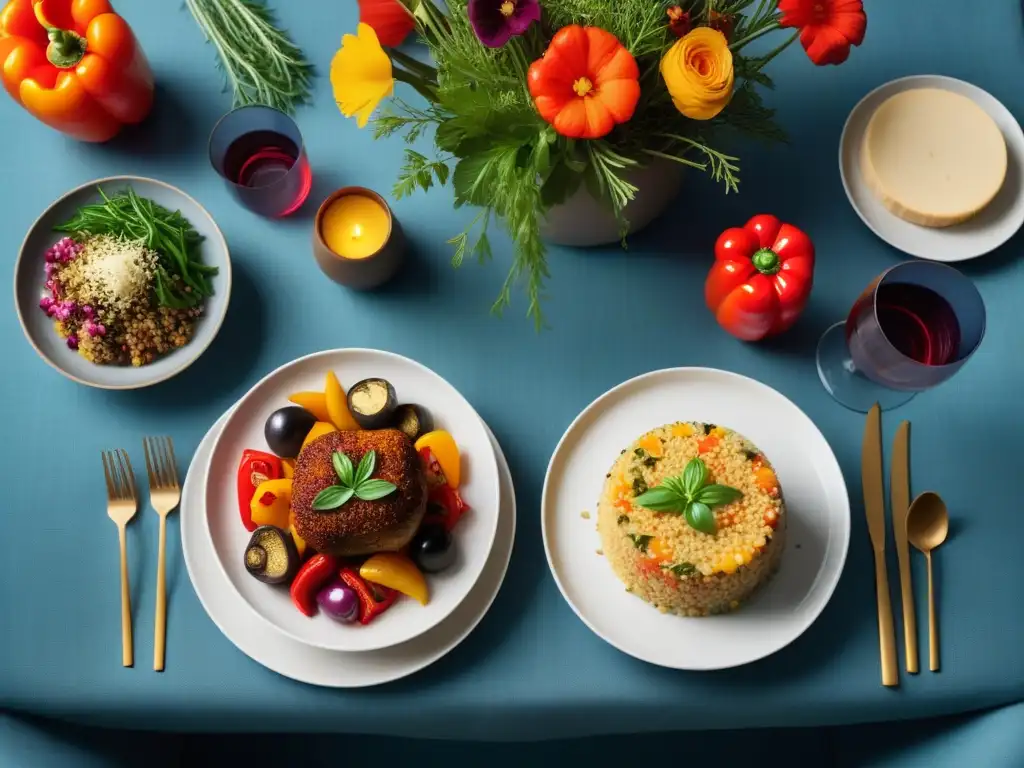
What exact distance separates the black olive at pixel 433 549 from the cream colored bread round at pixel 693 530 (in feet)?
0.68

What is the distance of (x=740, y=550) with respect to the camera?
1038 mm

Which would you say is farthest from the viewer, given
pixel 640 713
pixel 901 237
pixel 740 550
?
pixel 901 237

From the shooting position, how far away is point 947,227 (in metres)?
1.26

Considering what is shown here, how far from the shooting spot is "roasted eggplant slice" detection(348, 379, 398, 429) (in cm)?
114

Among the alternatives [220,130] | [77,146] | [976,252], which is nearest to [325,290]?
[220,130]

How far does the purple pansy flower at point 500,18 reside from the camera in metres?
0.86

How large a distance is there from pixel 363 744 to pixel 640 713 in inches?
24.6

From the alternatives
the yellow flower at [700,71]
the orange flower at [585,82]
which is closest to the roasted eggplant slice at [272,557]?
the orange flower at [585,82]

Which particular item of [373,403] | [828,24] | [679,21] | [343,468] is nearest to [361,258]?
[373,403]

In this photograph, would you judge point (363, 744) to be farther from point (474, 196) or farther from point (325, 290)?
point (474, 196)

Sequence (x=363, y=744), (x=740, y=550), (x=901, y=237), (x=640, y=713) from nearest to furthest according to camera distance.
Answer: (x=740, y=550) → (x=640, y=713) → (x=901, y=237) → (x=363, y=744)

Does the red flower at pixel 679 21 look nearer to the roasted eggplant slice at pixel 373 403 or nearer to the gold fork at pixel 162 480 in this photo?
the roasted eggplant slice at pixel 373 403

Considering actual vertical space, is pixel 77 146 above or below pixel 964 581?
above

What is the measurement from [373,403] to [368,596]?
25 cm
